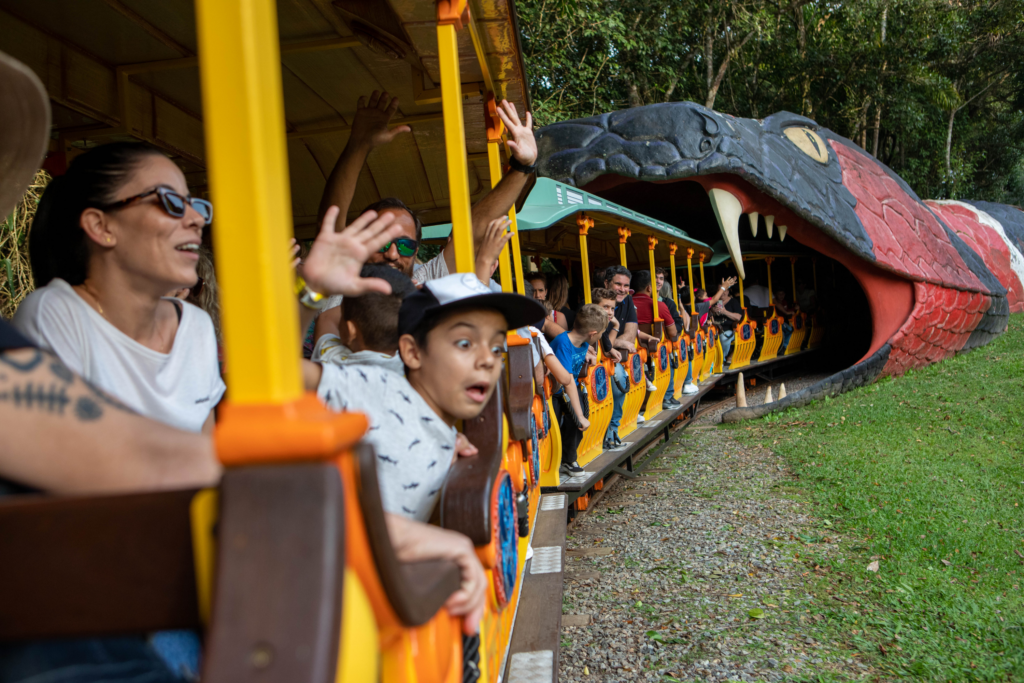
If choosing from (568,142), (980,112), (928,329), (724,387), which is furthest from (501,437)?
(980,112)

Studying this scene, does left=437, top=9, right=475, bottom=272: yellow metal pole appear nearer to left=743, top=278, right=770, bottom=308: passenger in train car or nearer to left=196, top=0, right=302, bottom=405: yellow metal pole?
left=196, top=0, right=302, bottom=405: yellow metal pole

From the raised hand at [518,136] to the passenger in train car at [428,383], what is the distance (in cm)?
123

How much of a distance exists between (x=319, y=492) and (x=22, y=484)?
450 millimetres

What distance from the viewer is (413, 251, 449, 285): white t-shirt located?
3066 millimetres

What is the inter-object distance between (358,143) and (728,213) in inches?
296

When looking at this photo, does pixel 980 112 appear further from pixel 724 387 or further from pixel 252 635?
pixel 252 635

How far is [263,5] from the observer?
0.85m

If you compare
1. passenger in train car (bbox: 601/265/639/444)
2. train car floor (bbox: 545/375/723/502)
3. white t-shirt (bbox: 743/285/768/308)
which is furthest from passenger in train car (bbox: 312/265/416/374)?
white t-shirt (bbox: 743/285/768/308)

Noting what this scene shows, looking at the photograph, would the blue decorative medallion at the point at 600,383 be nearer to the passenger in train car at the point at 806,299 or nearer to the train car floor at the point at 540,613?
the train car floor at the point at 540,613

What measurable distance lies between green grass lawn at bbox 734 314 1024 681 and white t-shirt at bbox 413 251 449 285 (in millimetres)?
2614

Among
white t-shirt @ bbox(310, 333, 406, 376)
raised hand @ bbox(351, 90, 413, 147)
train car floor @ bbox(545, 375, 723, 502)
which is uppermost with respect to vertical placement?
raised hand @ bbox(351, 90, 413, 147)

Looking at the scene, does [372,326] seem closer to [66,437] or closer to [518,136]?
[518,136]

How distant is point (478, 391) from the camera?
183cm

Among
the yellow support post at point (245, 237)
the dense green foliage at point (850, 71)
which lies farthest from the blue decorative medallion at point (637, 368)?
the dense green foliage at point (850, 71)
